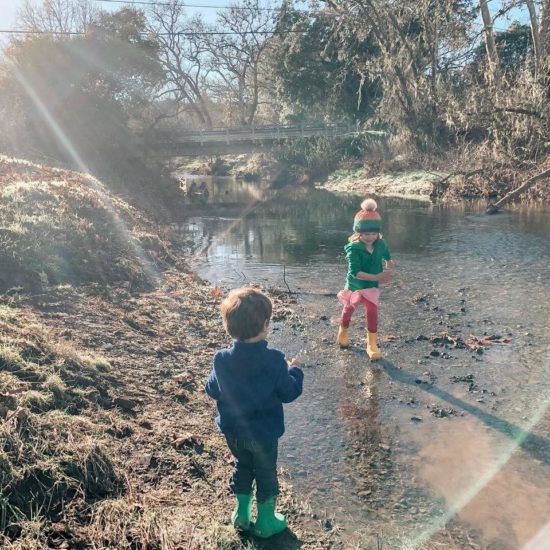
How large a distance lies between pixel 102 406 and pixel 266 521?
1.82 metres

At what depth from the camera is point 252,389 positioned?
120 inches

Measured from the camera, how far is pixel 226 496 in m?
3.60

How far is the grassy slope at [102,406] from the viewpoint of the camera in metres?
2.97

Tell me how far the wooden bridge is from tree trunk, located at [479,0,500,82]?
1109 centimetres

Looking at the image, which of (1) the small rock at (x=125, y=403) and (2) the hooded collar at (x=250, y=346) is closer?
(2) the hooded collar at (x=250, y=346)

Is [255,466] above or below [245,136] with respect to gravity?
below

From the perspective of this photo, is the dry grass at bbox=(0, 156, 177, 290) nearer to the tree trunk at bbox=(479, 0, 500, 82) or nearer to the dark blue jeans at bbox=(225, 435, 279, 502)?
the dark blue jeans at bbox=(225, 435, 279, 502)

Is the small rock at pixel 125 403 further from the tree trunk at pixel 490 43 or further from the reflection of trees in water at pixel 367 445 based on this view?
→ the tree trunk at pixel 490 43

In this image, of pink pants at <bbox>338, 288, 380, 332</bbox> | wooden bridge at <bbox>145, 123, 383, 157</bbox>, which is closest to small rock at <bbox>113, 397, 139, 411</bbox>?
pink pants at <bbox>338, 288, 380, 332</bbox>

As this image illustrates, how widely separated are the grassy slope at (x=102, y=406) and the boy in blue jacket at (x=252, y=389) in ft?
1.23

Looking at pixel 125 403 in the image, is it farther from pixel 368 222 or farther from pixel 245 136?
pixel 245 136

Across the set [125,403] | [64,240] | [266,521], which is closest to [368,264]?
[125,403]

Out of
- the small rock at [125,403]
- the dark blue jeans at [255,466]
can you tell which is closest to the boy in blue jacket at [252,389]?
the dark blue jeans at [255,466]

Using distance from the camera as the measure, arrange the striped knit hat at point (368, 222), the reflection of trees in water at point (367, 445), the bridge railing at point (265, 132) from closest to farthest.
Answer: the reflection of trees in water at point (367, 445) < the striped knit hat at point (368, 222) < the bridge railing at point (265, 132)
